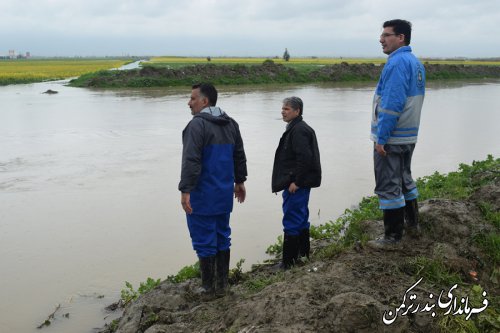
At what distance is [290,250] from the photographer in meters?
4.57

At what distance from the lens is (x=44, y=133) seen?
13.0m

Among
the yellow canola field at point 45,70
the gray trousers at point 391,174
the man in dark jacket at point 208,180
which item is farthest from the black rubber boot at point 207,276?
the yellow canola field at point 45,70

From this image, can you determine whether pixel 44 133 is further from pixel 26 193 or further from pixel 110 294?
pixel 110 294

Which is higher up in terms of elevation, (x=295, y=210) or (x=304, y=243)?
(x=295, y=210)

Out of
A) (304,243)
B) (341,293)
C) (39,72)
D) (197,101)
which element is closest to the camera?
(341,293)

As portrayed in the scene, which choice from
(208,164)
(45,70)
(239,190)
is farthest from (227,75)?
(208,164)

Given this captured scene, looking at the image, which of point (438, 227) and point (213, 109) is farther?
point (438, 227)

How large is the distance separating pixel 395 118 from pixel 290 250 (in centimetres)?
153

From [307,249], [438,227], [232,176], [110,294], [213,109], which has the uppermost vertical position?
[213,109]

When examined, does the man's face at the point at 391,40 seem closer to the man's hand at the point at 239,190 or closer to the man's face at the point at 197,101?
the man's face at the point at 197,101

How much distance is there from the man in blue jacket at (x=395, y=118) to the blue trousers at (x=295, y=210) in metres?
0.68

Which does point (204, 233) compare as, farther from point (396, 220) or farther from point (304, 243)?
point (396, 220)

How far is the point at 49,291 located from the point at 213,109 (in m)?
2.32

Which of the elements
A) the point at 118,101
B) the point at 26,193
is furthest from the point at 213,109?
the point at 118,101
